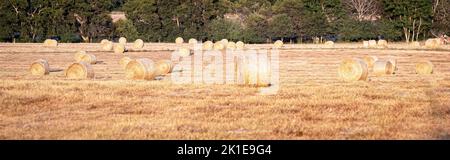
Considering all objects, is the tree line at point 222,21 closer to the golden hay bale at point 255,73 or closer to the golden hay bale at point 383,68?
the golden hay bale at point 383,68

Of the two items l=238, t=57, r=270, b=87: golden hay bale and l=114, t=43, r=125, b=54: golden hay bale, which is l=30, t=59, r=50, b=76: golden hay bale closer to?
l=238, t=57, r=270, b=87: golden hay bale

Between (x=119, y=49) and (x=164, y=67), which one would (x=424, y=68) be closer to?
(x=164, y=67)

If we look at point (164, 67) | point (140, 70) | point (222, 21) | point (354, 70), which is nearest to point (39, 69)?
point (140, 70)

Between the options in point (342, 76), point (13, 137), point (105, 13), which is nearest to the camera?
point (13, 137)

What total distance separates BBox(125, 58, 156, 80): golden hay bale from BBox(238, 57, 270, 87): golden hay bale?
450 cm

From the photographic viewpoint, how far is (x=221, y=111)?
14641mm

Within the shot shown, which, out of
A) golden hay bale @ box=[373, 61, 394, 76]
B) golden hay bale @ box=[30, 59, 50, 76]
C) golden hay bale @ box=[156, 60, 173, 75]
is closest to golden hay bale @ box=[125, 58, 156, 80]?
golden hay bale @ box=[156, 60, 173, 75]

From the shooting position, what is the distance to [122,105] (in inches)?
621

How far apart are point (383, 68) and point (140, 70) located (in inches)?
429
